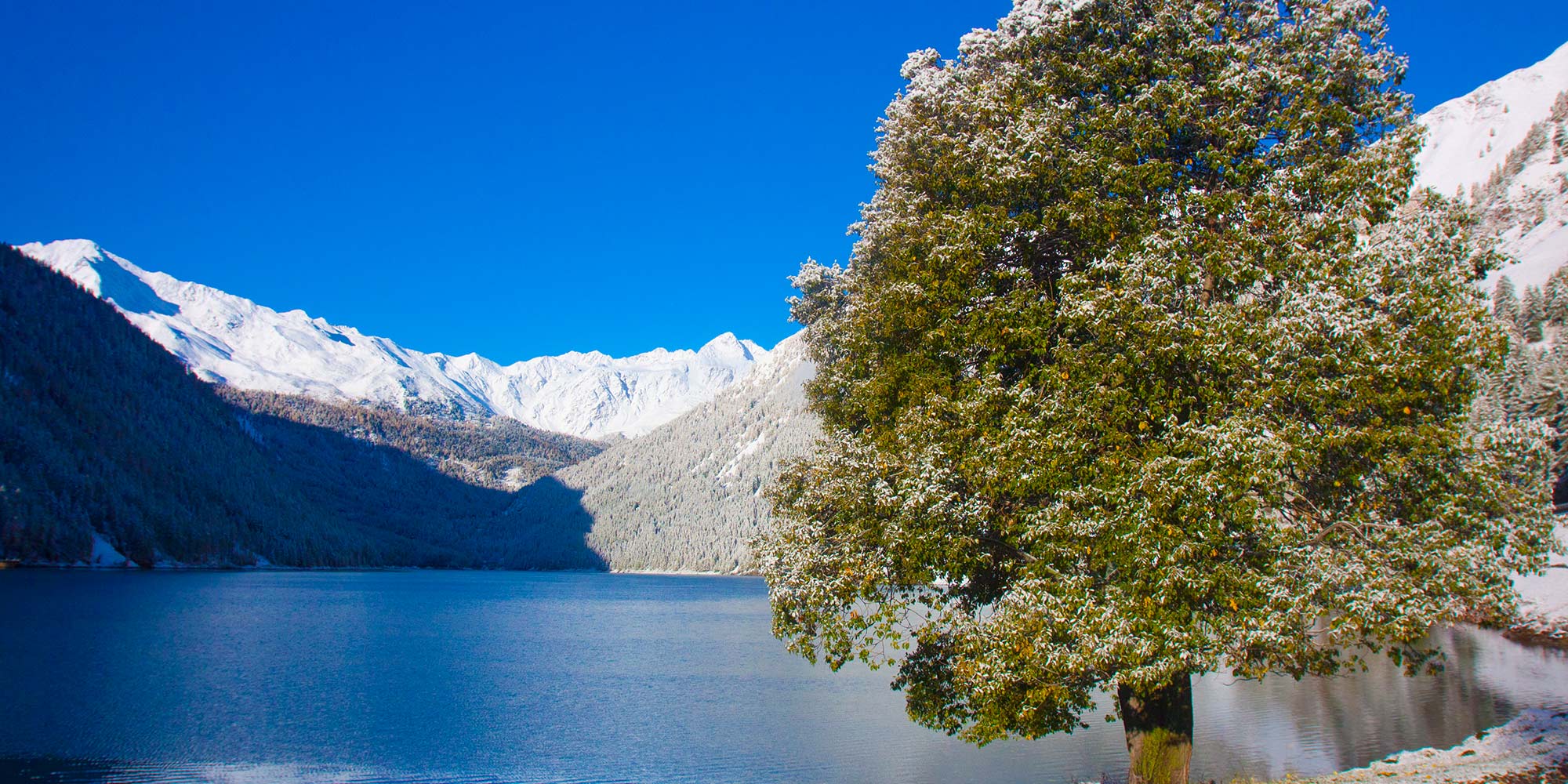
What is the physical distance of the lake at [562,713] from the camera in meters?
32.8

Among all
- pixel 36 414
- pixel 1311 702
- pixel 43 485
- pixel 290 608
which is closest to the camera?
pixel 1311 702

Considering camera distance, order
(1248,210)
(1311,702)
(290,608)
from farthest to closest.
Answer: (290,608)
(1311,702)
(1248,210)

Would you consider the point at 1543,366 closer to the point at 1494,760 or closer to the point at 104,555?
the point at 1494,760

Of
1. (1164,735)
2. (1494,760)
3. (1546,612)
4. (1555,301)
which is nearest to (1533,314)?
(1555,301)

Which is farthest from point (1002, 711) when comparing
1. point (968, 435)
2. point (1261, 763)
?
point (1261, 763)

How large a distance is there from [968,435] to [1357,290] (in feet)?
21.3

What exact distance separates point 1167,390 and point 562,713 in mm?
38196

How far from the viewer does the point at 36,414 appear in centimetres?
18612

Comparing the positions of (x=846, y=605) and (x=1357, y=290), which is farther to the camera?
(x=846, y=605)

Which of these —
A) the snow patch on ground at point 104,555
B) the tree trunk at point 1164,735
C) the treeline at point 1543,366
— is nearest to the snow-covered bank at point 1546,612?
the treeline at point 1543,366

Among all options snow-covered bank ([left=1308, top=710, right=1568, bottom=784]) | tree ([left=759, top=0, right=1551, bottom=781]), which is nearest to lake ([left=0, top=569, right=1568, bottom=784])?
snow-covered bank ([left=1308, top=710, right=1568, bottom=784])

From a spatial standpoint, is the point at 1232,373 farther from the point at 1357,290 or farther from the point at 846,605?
the point at 846,605

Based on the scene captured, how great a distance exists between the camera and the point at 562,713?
45531mm

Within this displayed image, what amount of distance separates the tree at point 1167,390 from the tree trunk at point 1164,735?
61mm
